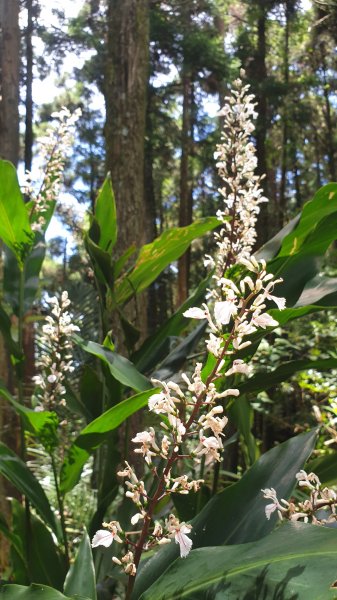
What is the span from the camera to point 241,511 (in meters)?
1.19

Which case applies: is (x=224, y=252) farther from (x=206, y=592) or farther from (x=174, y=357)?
(x=206, y=592)

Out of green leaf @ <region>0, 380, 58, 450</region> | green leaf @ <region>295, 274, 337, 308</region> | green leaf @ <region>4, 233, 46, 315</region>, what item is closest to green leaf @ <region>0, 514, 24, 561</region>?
green leaf @ <region>0, 380, 58, 450</region>

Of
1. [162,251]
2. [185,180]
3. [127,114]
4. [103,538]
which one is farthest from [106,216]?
[185,180]

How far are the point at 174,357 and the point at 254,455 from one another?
0.45 m

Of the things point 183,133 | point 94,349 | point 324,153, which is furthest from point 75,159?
point 94,349

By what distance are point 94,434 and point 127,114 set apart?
101 inches

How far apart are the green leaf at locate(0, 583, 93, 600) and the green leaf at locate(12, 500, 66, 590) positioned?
60cm

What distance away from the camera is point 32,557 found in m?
1.62

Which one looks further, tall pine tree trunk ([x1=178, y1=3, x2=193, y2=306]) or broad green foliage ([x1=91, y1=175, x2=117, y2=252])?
tall pine tree trunk ([x1=178, y1=3, x2=193, y2=306])

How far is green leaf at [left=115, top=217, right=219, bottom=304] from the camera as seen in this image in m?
1.82

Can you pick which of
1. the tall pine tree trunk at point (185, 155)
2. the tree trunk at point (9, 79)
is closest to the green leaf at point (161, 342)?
the tree trunk at point (9, 79)

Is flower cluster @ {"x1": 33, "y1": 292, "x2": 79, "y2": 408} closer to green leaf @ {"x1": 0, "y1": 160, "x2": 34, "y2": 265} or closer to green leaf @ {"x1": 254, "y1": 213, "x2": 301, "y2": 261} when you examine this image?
green leaf @ {"x1": 0, "y1": 160, "x2": 34, "y2": 265}

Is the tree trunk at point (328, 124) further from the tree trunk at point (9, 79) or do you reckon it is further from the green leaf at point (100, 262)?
the green leaf at point (100, 262)

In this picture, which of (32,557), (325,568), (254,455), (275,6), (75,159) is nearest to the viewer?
(325,568)
